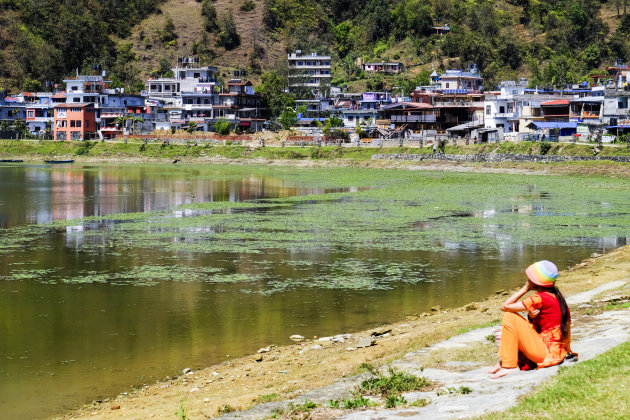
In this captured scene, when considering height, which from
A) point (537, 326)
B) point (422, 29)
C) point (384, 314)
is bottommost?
point (384, 314)

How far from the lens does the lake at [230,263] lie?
66.1 feet

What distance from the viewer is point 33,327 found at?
73.6 ft

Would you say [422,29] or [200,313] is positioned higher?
[422,29]

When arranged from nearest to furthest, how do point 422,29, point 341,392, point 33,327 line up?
point 341,392
point 33,327
point 422,29

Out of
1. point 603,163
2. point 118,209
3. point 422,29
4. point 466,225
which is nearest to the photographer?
point 466,225

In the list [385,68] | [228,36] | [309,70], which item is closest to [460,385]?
[309,70]

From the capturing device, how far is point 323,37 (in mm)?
189125

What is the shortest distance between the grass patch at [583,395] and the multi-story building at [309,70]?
139657 mm

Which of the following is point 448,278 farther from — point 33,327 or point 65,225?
point 65,225

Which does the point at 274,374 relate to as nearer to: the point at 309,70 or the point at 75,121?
the point at 75,121

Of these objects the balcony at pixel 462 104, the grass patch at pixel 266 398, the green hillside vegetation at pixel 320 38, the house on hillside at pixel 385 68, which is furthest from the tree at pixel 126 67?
the grass patch at pixel 266 398

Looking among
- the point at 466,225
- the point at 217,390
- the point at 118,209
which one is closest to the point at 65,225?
the point at 118,209

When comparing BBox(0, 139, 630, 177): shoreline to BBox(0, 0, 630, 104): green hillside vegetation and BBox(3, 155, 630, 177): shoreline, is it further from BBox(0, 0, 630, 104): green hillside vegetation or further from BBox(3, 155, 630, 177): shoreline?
BBox(0, 0, 630, 104): green hillside vegetation

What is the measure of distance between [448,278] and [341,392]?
1605 centimetres
